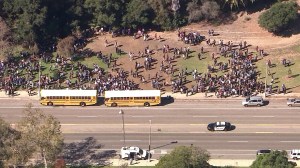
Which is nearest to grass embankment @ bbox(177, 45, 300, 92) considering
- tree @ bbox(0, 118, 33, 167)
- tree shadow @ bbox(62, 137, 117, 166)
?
tree shadow @ bbox(62, 137, 117, 166)

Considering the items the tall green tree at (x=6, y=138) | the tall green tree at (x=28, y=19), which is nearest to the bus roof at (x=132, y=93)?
the tall green tree at (x=28, y=19)

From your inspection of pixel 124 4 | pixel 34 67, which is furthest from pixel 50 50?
pixel 124 4

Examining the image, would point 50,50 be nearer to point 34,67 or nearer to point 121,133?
point 34,67

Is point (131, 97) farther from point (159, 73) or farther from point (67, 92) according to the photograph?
point (67, 92)

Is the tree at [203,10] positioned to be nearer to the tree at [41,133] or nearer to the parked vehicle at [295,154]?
the parked vehicle at [295,154]

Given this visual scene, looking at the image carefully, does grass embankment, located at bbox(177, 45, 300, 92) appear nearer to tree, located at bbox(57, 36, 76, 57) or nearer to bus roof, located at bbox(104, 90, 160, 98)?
bus roof, located at bbox(104, 90, 160, 98)

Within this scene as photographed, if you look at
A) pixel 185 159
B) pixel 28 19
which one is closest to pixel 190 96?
pixel 185 159
